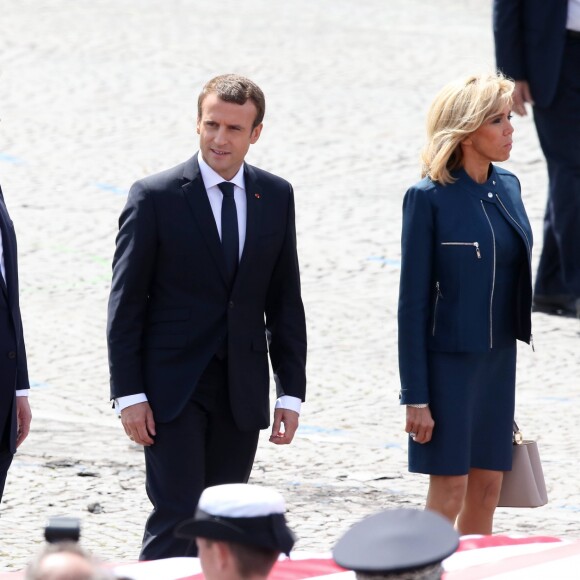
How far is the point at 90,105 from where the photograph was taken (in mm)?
14359

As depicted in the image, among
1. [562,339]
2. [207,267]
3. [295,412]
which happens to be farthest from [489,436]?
[562,339]

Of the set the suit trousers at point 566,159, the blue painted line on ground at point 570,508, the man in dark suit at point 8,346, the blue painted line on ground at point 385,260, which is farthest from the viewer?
the blue painted line on ground at point 385,260

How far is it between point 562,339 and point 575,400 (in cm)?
107

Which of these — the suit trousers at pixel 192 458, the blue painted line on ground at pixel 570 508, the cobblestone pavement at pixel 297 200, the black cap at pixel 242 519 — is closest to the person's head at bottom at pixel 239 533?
the black cap at pixel 242 519

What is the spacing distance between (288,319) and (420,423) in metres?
0.58

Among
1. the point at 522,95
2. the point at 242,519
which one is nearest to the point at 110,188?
the point at 522,95

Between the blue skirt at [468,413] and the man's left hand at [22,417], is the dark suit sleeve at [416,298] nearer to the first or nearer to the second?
the blue skirt at [468,413]

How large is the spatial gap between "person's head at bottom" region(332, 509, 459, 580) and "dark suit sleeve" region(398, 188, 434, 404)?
1.81 metres

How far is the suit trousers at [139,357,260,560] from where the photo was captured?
17.9 feet

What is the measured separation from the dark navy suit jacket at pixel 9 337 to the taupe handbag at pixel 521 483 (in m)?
1.80

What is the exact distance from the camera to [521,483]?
19.9 ft

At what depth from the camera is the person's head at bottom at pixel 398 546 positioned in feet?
12.1

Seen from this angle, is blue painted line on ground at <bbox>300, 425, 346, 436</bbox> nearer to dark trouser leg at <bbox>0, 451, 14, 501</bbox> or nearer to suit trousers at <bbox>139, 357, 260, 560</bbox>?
suit trousers at <bbox>139, 357, 260, 560</bbox>

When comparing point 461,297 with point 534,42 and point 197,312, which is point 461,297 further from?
point 534,42
